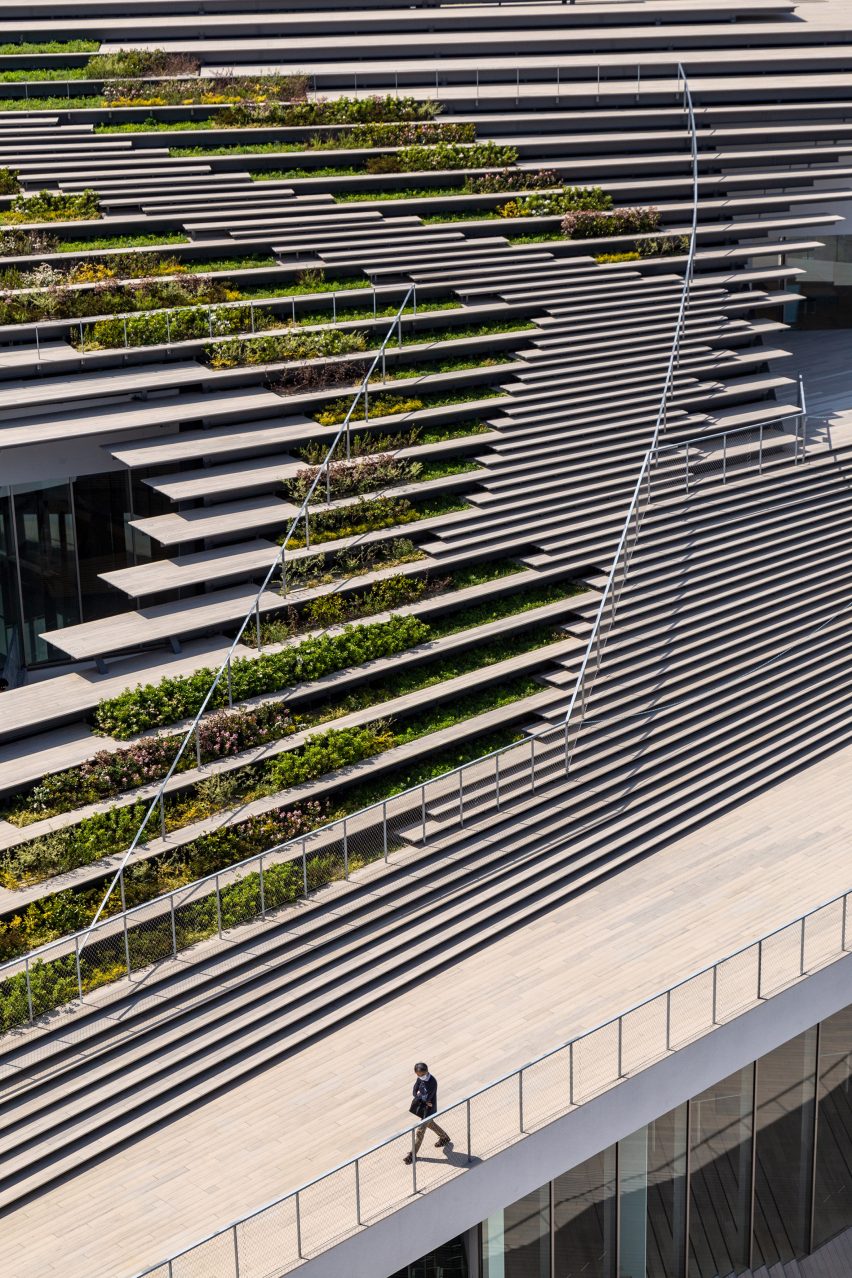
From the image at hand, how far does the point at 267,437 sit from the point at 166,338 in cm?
274

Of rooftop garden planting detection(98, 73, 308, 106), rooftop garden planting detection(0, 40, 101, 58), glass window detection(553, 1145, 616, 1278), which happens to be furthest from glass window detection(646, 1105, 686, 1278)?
rooftop garden planting detection(0, 40, 101, 58)

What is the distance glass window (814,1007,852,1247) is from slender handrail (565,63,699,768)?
18.6 feet

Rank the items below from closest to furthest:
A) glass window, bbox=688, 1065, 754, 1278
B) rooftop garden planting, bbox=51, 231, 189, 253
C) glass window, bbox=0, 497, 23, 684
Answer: glass window, bbox=688, 1065, 754, 1278 < glass window, bbox=0, 497, 23, 684 < rooftop garden planting, bbox=51, 231, 189, 253

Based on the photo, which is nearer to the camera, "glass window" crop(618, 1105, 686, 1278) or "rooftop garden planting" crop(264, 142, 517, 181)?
"glass window" crop(618, 1105, 686, 1278)

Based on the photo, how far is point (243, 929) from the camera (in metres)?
20.7

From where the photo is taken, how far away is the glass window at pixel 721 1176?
819 inches

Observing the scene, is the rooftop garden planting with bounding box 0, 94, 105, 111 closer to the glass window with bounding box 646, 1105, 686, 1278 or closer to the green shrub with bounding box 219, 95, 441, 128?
the green shrub with bounding box 219, 95, 441, 128

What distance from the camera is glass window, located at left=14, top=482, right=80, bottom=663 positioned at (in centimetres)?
2608

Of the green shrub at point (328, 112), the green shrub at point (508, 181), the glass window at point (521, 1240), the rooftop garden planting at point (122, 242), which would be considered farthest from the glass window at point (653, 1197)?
the green shrub at point (328, 112)

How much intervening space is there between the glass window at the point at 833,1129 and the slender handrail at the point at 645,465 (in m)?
5.68

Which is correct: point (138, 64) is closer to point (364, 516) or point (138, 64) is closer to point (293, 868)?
point (364, 516)

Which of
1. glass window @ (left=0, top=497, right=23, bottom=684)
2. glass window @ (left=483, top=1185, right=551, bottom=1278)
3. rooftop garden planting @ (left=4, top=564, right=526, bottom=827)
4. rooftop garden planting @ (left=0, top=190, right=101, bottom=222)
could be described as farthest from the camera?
rooftop garden planting @ (left=0, top=190, right=101, bottom=222)

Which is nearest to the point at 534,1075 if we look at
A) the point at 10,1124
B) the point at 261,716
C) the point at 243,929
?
the point at 243,929

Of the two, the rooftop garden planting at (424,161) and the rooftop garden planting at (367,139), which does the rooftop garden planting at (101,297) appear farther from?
the rooftop garden planting at (367,139)
